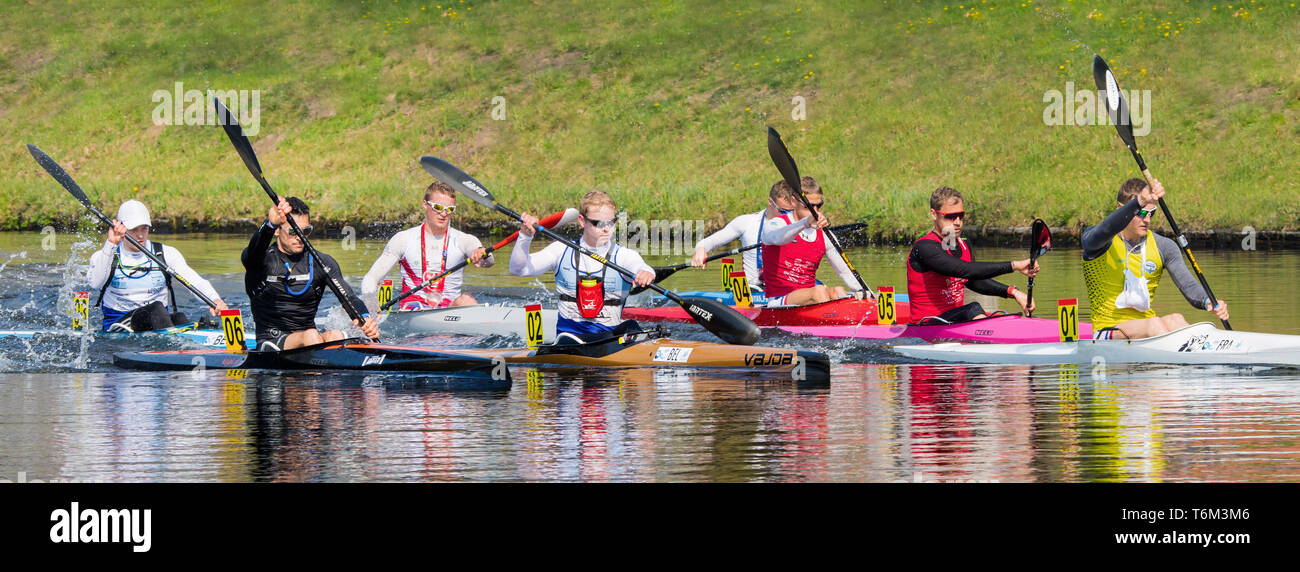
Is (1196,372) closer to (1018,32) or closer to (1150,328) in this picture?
(1150,328)

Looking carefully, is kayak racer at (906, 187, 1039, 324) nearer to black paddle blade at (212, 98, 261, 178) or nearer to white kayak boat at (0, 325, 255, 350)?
black paddle blade at (212, 98, 261, 178)

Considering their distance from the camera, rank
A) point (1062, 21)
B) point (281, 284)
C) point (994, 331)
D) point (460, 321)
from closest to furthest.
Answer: point (281, 284)
point (994, 331)
point (460, 321)
point (1062, 21)

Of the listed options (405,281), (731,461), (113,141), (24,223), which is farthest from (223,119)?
(113,141)

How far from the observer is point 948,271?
14828 mm

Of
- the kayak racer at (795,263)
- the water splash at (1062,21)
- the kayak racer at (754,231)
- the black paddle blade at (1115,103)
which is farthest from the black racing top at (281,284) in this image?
the water splash at (1062,21)

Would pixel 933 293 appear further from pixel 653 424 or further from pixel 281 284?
pixel 281 284

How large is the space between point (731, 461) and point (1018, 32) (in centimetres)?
4416

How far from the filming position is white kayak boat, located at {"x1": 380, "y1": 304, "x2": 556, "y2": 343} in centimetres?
1744

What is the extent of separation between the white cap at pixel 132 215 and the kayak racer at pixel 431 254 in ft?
7.76

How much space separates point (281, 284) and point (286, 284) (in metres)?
0.04

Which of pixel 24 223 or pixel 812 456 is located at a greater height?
pixel 24 223

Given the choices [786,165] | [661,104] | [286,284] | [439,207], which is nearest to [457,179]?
[439,207]

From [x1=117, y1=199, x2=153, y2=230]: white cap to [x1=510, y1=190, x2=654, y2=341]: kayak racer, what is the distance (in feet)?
14.9
